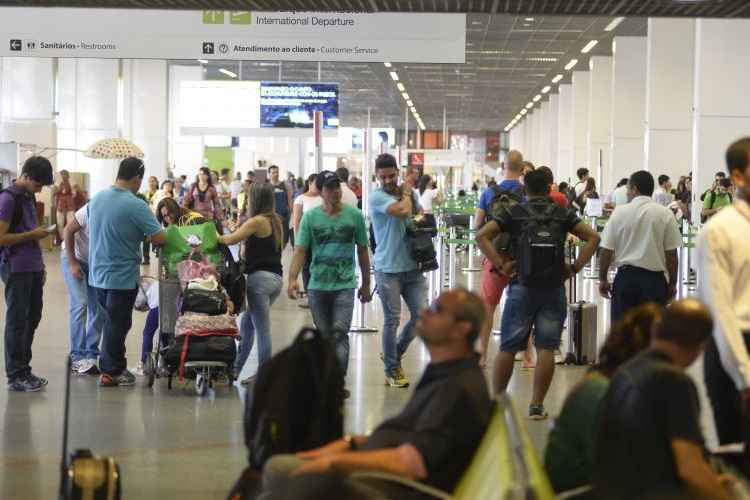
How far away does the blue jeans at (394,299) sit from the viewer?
369 inches

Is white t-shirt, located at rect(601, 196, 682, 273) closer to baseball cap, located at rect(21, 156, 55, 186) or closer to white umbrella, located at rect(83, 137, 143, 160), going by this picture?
baseball cap, located at rect(21, 156, 55, 186)

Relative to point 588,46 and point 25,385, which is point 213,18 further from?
point 588,46

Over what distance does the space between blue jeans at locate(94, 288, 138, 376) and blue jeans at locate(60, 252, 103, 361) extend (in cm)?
52

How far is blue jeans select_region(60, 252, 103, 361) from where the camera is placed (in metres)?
10.1

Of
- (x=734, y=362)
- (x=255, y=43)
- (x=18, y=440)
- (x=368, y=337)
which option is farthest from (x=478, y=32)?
(x=734, y=362)

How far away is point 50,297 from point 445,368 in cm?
1351

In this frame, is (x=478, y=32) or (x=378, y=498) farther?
(x=478, y=32)

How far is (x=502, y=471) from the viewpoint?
3557 mm

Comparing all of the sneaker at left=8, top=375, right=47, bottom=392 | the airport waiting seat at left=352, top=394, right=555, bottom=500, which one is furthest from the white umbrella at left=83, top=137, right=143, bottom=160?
the airport waiting seat at left=352, top=394, right=555, bottom=500

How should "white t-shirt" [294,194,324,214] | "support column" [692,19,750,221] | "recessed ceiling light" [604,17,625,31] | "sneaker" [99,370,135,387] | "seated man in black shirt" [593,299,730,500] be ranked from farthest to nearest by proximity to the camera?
1. "recessed ceiling light" [604,17,625,31]
2. "support column" [692,19,750,221]
3. "white t-shirt" [294,194,324,214]
4. "sneaker" [99,370,135,387]
5. "seated man in black shirt" [593,299,730,500]

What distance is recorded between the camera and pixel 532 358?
11.1m

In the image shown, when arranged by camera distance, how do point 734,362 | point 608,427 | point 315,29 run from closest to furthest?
point 608,427 → point 734,362 → point 315,29

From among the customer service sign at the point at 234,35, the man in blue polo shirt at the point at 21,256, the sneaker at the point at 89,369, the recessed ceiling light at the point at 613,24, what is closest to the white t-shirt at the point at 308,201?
the customer service sign at the point at 234,35

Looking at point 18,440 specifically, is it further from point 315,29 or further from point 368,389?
point 315,29
